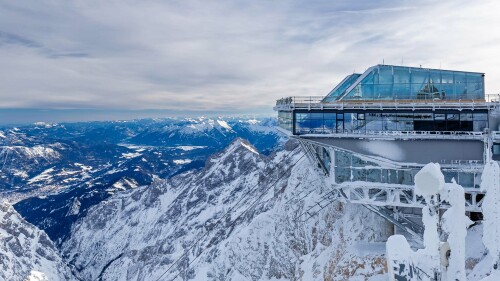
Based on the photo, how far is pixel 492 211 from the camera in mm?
5816

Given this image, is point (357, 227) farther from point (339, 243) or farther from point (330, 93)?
point (330, 93)

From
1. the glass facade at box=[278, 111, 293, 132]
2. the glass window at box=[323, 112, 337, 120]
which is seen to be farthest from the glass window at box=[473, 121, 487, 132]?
the glass facade at box=[278, 111, 293, 132]

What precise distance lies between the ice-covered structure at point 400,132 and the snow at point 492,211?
33.2 metres

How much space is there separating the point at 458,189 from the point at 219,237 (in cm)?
13956

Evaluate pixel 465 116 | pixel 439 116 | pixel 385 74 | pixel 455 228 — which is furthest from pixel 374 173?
pixel 455 228

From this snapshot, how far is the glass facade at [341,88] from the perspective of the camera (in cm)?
4253

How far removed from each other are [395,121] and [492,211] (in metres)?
35.9

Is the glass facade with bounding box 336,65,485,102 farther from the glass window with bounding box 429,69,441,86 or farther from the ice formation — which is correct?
the ice formation

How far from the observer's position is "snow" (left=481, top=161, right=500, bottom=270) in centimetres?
575

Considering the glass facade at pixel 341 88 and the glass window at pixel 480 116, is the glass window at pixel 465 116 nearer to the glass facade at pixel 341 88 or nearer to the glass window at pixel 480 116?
the glass window at pixel 480 116

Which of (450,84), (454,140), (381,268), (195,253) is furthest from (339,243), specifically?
(195,253)

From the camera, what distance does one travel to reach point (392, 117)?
39938mm

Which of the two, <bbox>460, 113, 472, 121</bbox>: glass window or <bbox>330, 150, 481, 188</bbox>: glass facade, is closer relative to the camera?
<bbox>330, 150, 481, 188</bbox>: glass facade

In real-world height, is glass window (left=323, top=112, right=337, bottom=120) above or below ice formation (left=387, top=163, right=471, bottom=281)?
above
